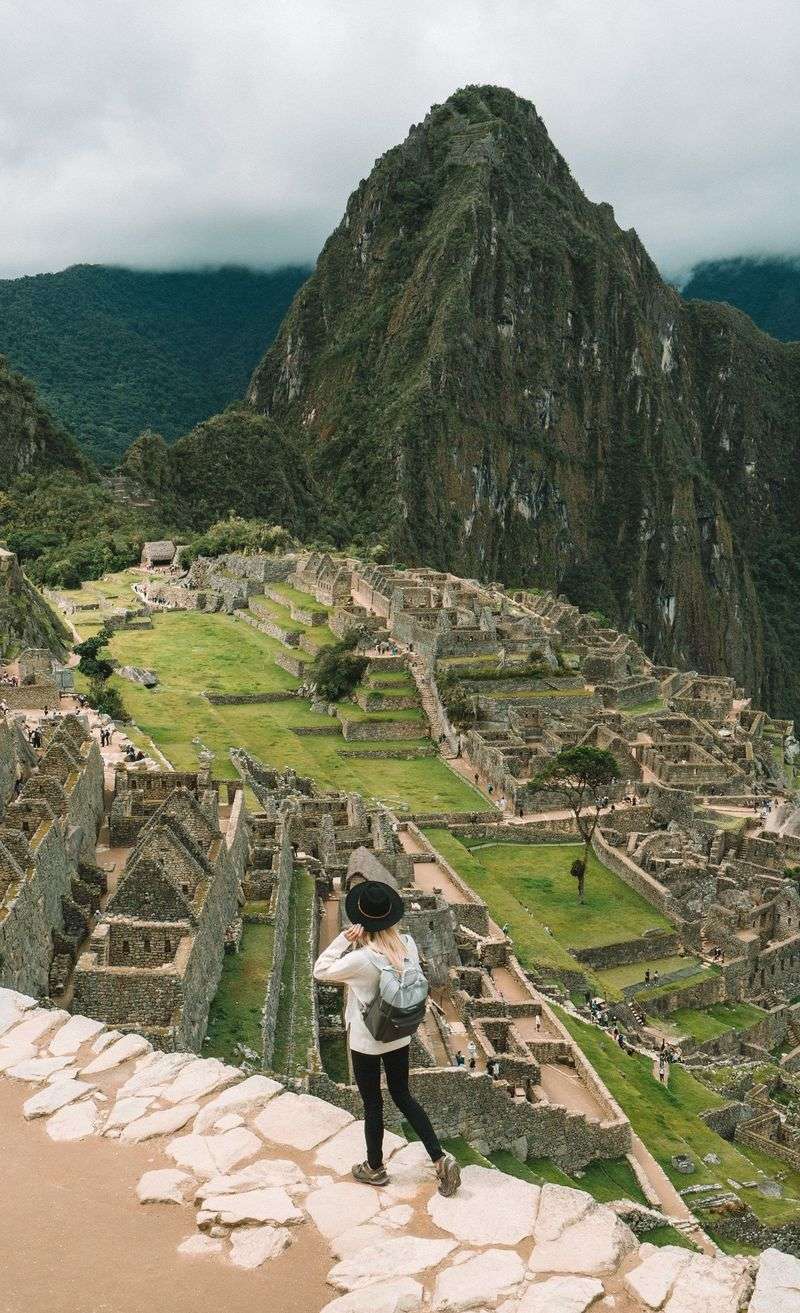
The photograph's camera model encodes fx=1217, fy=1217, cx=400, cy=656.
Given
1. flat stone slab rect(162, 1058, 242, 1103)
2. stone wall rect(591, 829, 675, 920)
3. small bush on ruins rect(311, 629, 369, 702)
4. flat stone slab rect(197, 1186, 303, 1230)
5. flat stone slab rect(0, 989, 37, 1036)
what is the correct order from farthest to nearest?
small bush on ruins rect(311, 629, 369, 702) → stone wall rect(591, 829, 675, 920) → flat stone slab rect(0, 989, 37, 1036) → flat stone slab rect(162, 1058, 242, 1103) → flat stone slab rect(197, 1186, 303, 1230)

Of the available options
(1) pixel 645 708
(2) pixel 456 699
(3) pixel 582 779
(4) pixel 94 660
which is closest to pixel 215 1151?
(3) pixel 582 779

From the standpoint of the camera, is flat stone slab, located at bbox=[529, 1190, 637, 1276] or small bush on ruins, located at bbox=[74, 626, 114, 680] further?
small bush on ruins, located at bbox=[74, 626, 114, 680]

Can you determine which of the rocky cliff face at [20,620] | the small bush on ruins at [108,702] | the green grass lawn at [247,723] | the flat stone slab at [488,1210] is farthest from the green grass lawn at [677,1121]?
the rocky cliff face at [20,620]

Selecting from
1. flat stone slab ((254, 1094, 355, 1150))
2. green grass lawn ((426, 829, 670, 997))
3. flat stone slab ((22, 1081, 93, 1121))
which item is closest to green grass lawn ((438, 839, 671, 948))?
green grass lawn ((426, 829, 670, 997))

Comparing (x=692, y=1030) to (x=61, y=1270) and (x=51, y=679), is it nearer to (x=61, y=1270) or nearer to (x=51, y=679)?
(x=51, y=679)

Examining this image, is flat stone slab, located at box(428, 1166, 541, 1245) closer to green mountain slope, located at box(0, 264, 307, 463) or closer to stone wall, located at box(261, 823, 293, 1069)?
stone wall, located at box(261, 823, 293, 1069)

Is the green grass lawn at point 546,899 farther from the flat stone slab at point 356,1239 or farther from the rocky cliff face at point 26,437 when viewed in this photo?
the rocky cliff face at point 26,437

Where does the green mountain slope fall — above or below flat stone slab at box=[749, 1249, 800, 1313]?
above
